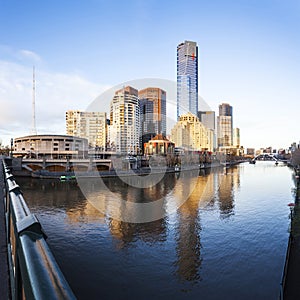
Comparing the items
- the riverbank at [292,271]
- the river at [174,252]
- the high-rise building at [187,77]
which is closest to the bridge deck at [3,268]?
the river at [174,252]

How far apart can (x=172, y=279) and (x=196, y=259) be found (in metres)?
2.34

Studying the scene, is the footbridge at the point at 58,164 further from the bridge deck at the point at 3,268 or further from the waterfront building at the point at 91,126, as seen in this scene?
the waterfront building at the point at 91,126

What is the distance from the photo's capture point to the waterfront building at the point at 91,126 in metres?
116

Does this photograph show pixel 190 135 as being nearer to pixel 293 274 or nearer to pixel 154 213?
pixel 154 213

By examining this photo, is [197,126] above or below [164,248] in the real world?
above

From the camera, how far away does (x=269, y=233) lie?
16703mm

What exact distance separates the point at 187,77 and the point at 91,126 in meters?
85.7

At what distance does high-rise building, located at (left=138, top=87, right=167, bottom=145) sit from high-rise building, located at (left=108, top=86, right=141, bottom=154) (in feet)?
37.1

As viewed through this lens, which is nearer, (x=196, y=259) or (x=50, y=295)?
(x=50, y=295)

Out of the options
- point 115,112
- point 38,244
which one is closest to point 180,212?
point 38,244

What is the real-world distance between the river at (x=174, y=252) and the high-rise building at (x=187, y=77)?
462 feet

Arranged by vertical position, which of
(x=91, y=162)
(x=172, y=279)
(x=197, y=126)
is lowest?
(x=172, y=279)

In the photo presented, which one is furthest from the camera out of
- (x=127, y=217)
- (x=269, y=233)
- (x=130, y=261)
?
(x=127, y=217)

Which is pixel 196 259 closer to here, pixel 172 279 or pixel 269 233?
pixel 172 279
